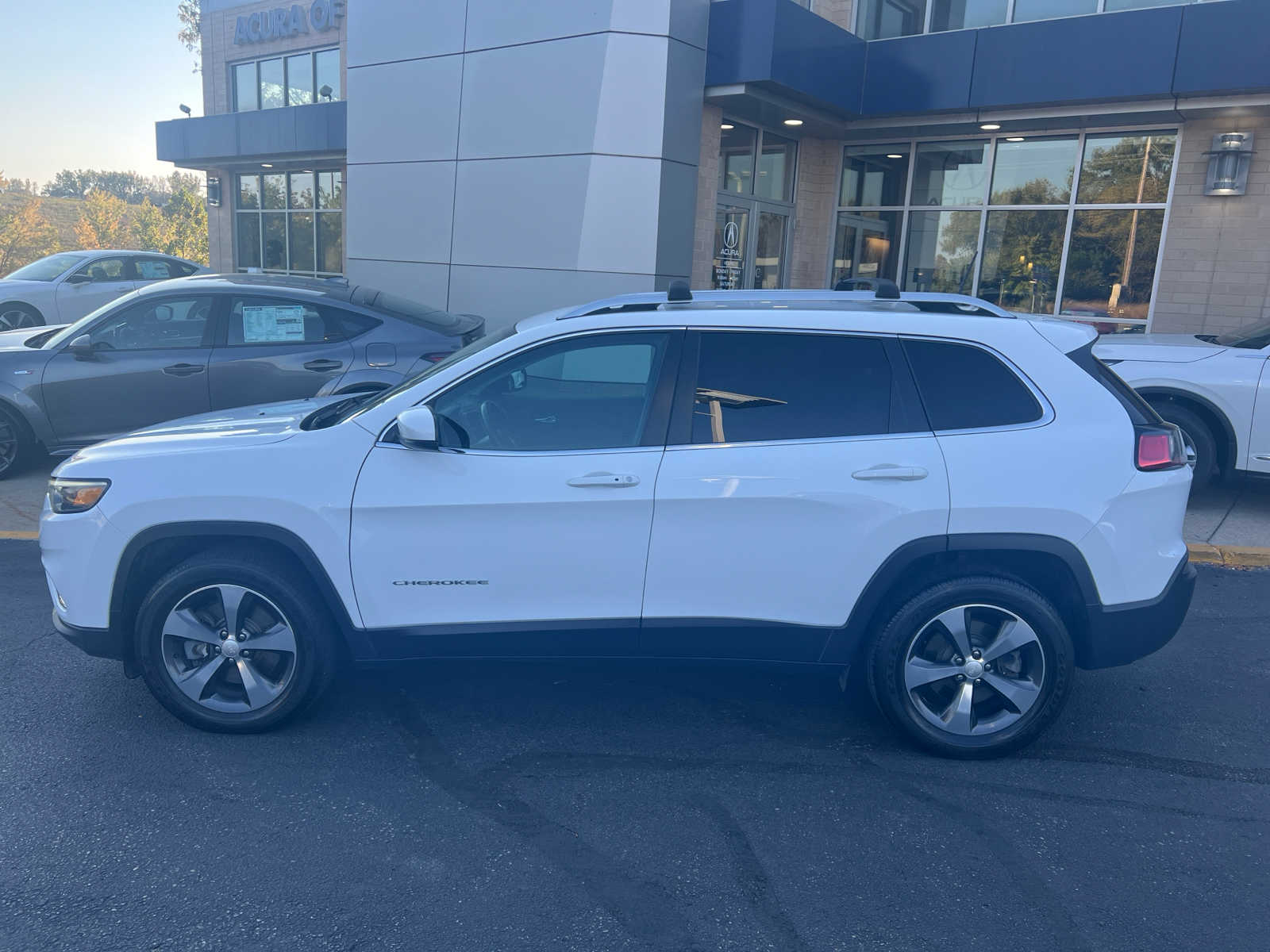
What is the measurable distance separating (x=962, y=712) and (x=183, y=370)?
621 cm

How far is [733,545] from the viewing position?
3787 millimetres

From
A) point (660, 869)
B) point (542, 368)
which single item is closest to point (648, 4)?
point (542, 368)

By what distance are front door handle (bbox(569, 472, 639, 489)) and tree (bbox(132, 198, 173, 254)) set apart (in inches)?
2269

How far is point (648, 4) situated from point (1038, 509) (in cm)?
907

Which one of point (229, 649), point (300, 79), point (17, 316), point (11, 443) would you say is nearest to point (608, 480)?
point (229, 649)

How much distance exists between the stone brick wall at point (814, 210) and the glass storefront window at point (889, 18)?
148cm

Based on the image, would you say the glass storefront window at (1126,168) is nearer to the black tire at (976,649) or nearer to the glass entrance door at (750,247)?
the glass entrance door at (750,247)

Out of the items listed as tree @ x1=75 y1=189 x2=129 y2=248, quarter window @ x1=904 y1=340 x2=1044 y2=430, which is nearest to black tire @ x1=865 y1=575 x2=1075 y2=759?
quarter window @ x1=904 y1=340 x2=1044 y2=430

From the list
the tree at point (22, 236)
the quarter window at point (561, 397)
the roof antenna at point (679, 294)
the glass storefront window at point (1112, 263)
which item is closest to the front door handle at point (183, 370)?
the quarter window at point (561, 397)

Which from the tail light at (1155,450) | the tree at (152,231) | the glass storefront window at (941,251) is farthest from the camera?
the tree at (152,231)

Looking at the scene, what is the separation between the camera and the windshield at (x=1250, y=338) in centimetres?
766

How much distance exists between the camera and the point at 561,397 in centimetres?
399

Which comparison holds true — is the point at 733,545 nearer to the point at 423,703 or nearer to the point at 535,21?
the point at 423,703

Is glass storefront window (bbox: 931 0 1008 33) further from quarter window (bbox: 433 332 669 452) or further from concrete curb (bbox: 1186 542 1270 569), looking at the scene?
quarter window (bbox: 433 332 669 452)
